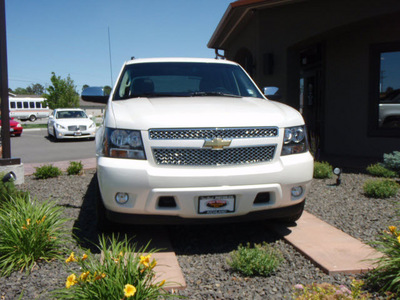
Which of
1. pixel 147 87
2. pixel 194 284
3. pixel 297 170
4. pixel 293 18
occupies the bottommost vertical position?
pixel 194 284

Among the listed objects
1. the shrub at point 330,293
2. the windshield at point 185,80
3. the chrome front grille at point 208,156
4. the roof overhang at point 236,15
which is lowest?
the shrub at point 330,293

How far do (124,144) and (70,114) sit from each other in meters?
16.9

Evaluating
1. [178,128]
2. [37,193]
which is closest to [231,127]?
[178,128]

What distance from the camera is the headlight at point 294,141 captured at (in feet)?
12.0

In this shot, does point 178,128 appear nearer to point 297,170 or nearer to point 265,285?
point 297,170

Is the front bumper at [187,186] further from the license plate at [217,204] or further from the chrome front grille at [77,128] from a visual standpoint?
the chrome front grille at [77,128]

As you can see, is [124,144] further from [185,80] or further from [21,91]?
[21,91]

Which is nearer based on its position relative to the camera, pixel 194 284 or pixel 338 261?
pixel 194 284

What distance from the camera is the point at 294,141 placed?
3.74 meters

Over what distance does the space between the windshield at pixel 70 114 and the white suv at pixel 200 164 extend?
16.2 meters

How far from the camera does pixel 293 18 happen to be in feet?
30.5

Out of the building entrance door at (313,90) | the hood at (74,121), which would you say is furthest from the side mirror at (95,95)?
the hood at (74,121)

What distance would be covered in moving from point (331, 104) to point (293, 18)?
2247 mm

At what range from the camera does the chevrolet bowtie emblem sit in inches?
133
